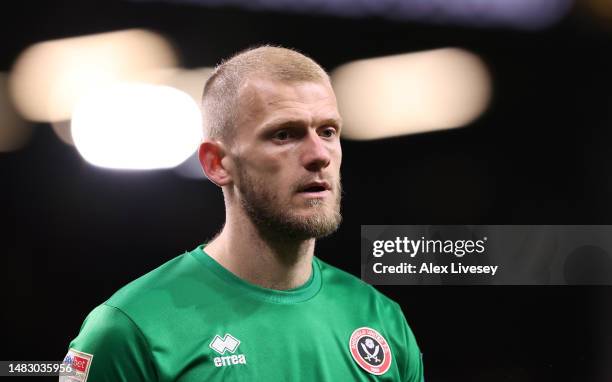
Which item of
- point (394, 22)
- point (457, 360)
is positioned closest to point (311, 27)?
point (394, 22)

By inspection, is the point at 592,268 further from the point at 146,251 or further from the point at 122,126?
the point at 122,126

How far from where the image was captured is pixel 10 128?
2572 mm

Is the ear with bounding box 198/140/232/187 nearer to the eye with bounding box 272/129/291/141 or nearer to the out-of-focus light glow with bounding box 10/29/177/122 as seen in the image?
the eye with bounding box 272/129/291/141

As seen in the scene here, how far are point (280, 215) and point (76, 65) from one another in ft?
4.86

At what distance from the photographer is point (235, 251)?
1.65m

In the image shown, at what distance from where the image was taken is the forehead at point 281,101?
158 centimetres

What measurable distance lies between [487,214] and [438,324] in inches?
19.3

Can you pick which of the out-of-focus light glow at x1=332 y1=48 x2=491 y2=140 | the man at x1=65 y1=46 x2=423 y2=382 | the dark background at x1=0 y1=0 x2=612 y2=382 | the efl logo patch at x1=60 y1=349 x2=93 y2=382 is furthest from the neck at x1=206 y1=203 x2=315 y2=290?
the out-of-focus light glow at x1=332 y1=48 x2=491 y2=140

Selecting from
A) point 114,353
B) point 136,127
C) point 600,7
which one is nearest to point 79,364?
point 114,353

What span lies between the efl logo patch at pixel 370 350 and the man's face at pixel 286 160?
34 cm

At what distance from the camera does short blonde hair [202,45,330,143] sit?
1.64m

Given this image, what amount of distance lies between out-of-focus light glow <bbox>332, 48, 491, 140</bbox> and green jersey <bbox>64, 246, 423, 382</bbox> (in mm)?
1027

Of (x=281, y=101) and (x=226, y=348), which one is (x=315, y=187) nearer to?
(x=281, y=101)

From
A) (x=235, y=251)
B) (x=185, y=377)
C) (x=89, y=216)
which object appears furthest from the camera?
(x=89, y=216)
